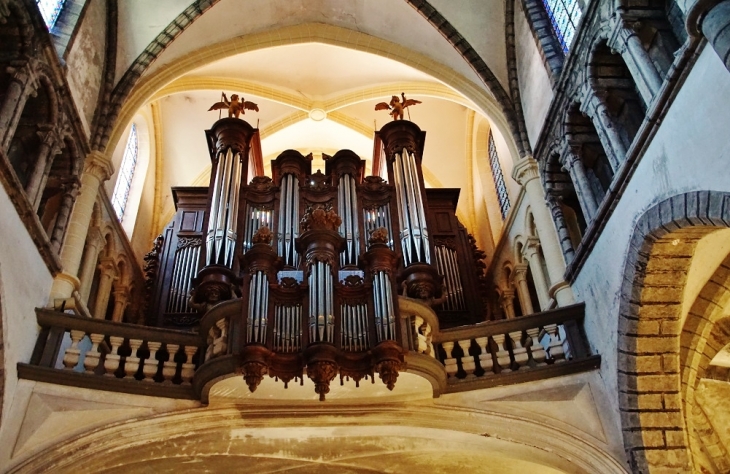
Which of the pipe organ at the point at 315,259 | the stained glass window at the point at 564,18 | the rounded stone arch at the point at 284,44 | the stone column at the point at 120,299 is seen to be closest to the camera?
the pipe organ at the point at 315,259

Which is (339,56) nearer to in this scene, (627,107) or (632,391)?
(627,107)

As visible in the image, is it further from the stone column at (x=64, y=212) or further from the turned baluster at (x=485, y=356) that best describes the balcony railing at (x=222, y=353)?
the stone column at (x=64, y=212)

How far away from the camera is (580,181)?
27.8 feet

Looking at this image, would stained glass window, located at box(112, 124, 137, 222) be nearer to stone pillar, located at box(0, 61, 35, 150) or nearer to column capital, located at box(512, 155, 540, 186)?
stone pillar, located at box(0, 61, 35, 150)

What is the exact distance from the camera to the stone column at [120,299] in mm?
11078

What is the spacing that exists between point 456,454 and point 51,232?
558 cm

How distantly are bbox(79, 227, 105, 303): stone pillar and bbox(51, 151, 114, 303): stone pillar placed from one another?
88 centimetres

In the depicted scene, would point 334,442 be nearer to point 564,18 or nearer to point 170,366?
→ point 170,366

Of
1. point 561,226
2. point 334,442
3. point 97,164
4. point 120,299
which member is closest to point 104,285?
point 120,299

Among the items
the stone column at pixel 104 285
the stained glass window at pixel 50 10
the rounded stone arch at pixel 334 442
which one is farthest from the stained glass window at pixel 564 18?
the stone column at pixel 104 285

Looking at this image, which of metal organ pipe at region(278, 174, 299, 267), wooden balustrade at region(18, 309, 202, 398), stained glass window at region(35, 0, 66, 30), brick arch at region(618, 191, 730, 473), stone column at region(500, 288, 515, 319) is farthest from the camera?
stone column at region(500, 288, 515, 319)

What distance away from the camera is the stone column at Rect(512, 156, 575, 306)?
8688mm

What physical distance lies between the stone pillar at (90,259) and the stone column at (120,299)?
742 millimetres

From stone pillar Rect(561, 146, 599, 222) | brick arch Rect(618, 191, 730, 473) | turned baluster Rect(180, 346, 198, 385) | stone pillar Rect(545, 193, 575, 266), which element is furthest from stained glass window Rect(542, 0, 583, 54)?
turned baluster Rect(180, 346, 198, 385)
